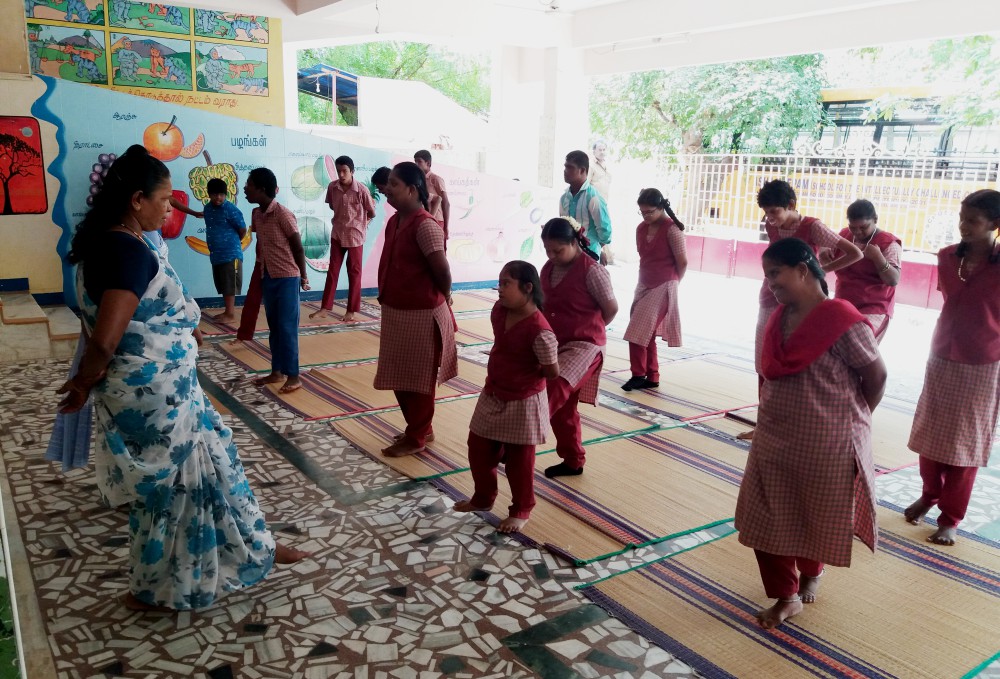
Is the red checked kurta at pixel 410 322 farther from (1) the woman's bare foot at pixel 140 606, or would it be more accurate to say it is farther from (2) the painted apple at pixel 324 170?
(2) the painted apple at pixel 324 170

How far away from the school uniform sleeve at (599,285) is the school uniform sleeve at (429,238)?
0.72m

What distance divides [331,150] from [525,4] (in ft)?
11.9

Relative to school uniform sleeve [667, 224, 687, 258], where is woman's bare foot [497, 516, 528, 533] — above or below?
below

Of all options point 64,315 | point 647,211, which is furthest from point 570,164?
point 64,315

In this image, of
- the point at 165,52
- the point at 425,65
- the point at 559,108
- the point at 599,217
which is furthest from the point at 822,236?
the point at 425,65

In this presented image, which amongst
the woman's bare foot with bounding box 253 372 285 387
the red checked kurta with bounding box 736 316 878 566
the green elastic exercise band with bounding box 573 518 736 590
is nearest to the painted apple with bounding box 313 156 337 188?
the woman's bare foot with bounding box 253 372 285 387

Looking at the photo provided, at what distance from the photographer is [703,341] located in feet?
23.0

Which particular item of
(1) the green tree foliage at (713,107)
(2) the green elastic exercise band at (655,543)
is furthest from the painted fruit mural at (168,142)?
(1) the green tree foliage at (713,107)

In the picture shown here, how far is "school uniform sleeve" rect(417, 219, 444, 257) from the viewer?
3674 millimetres

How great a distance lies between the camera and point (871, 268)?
13.4ft

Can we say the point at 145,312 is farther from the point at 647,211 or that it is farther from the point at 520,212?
the point at 520,212

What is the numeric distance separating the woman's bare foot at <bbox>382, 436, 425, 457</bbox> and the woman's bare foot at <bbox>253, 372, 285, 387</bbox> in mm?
1455

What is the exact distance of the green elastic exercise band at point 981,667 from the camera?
7.66ft

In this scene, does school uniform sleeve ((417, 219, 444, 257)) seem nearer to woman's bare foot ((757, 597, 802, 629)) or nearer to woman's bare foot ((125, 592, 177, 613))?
woman's bare foot ((125, 592, 177, 613))
